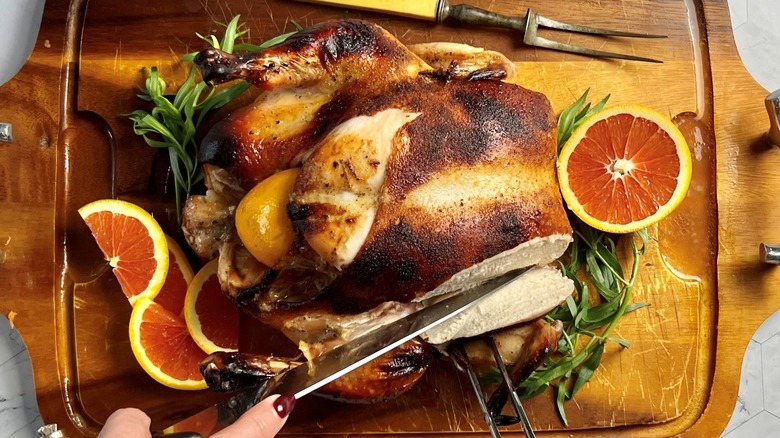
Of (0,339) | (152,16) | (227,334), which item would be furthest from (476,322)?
(0,339)

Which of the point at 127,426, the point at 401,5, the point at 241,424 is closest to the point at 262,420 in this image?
the point at 241,424

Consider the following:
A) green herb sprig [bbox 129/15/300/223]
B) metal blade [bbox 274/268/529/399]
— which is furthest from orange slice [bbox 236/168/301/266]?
green herb sprig [bbox 129/15/300/223]

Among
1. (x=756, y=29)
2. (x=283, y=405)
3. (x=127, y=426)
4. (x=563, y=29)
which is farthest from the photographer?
(x=756, y=29)

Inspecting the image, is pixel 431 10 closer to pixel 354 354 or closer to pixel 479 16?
pixel 479 16

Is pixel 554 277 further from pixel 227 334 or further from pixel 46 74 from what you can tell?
pixel 46 74

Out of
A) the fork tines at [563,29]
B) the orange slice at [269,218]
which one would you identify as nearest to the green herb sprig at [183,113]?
the orange slice at [269,218]

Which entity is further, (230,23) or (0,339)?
(0,339)
